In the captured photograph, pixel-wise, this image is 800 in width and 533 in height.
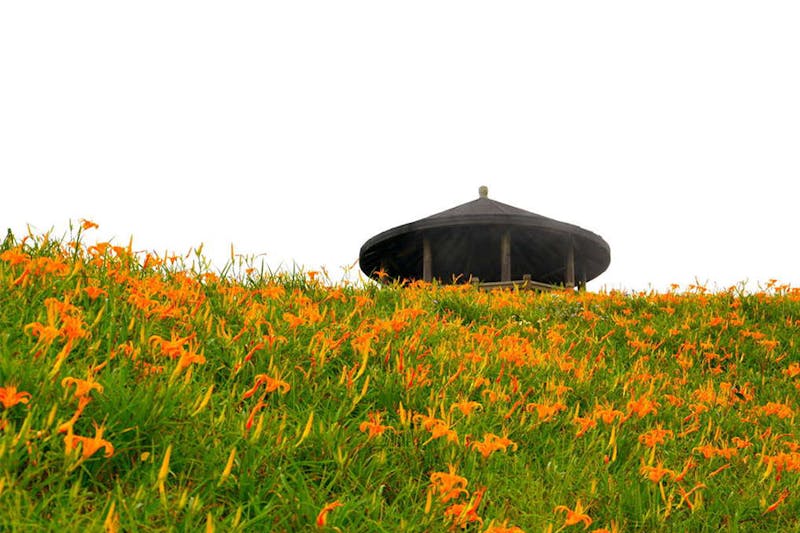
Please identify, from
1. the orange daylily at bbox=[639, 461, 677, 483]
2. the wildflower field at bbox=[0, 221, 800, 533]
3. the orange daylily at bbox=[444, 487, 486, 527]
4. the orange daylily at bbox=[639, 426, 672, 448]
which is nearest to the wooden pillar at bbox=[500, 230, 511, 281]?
the wildflower field at bbox=[0, 221, 800, 533]

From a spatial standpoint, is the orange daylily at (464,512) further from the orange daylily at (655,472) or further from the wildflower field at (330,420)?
the orange daylily at (655,472)

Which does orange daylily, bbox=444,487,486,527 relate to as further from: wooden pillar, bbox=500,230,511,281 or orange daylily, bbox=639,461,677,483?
wooden pillar, bbox=500,230,511,281

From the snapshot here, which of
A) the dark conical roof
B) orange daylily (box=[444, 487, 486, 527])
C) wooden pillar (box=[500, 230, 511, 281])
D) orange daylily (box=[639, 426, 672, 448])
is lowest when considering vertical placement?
orange daylily (box=[444, 487, 486, 527])

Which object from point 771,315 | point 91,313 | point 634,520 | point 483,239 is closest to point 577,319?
point 771,315

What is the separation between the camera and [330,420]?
2.82 meters

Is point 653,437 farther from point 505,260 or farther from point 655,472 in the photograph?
point 505,260

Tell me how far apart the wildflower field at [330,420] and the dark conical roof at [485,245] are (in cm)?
897

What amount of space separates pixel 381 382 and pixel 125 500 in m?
1.65

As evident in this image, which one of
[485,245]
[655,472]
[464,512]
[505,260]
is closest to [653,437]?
[655,472]

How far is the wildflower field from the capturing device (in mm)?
2055

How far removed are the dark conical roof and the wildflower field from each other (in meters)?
8.97

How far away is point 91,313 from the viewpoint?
3.02m

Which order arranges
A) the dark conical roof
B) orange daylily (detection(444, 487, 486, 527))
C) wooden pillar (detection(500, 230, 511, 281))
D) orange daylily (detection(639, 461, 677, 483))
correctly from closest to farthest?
1. orange daylily (detection(444, 487, 486, 527))
2. orange daylily (detection(639, 461, 677, 483))
3. the dark conical roof
4. wooden pillar (detection(500, 230, 511, 281))

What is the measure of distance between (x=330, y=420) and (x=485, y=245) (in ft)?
50.6
